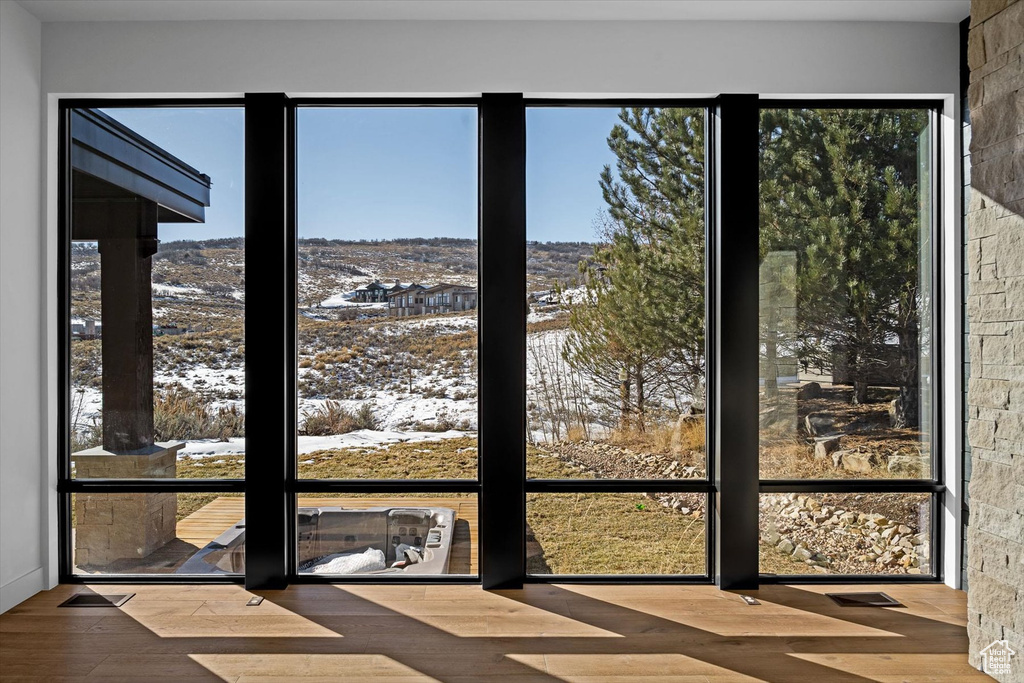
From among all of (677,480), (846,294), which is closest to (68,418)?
(677,480)

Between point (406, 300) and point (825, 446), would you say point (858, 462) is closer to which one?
point (825, 446)

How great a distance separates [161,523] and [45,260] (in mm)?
1594

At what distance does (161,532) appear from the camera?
3492mm

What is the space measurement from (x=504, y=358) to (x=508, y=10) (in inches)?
72.7

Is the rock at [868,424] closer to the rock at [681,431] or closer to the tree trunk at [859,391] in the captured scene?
the tree trunk at [859,391]

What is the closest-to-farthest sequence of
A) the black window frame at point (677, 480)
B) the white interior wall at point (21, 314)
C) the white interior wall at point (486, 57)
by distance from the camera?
1. the white interior wall at point (21, 314)
2. the white interior wall at point (486, 57)
3. the black window frame at point (677, 480)

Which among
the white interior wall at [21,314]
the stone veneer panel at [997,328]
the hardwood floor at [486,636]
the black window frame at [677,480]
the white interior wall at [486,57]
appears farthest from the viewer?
the black window frame at [677,480]

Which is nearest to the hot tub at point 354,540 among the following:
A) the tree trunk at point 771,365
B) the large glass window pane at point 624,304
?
the large glass window pane at point 624,304

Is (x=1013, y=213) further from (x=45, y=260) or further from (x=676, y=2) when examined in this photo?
(x=45, y=260)

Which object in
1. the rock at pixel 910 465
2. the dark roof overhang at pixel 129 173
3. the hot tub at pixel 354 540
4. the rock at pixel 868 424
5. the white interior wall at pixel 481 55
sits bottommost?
the hot tub at pixel 354 540

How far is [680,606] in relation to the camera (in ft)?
10.3

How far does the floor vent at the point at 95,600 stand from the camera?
3.14 meters

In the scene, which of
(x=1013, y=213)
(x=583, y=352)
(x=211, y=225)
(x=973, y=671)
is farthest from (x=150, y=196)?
(x=973, y=671)

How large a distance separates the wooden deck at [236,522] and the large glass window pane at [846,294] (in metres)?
1.74
